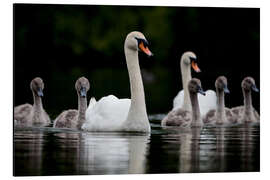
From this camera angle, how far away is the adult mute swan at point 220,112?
1802 cm

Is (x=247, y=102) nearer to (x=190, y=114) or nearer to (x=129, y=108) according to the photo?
(x=190, y=114)

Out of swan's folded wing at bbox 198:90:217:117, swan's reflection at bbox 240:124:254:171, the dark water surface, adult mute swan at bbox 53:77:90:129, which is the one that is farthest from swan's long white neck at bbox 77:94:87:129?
swan's folded wing at bbox 198:90:217:117

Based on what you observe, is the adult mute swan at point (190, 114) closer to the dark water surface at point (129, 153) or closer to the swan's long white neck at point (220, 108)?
the swan's long white neck at point (220, 108)

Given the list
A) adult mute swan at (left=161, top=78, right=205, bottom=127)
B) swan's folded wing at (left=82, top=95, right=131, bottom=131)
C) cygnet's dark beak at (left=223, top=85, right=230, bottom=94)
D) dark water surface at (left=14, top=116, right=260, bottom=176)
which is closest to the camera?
dark water surface at (left=14, top=116, right=260, bottom=176)

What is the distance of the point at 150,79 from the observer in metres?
21.1

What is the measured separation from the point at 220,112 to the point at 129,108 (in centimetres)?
280

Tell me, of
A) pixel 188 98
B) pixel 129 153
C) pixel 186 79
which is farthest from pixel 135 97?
pixel 186 79

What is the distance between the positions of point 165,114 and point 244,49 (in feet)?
9.36

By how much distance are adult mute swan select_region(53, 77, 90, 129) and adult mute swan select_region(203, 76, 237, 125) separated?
2611 millimetres

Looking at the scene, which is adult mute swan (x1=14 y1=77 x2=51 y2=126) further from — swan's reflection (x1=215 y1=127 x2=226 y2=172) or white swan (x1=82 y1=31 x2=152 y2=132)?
swan's reflection (x1=215 y1=127 x2=226 y2=172)

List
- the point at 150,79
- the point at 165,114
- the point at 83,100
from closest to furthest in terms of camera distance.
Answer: the point at 83,100 → the point at 165,114 → the point at 150,79

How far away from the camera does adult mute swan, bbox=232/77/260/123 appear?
16.4 meters
